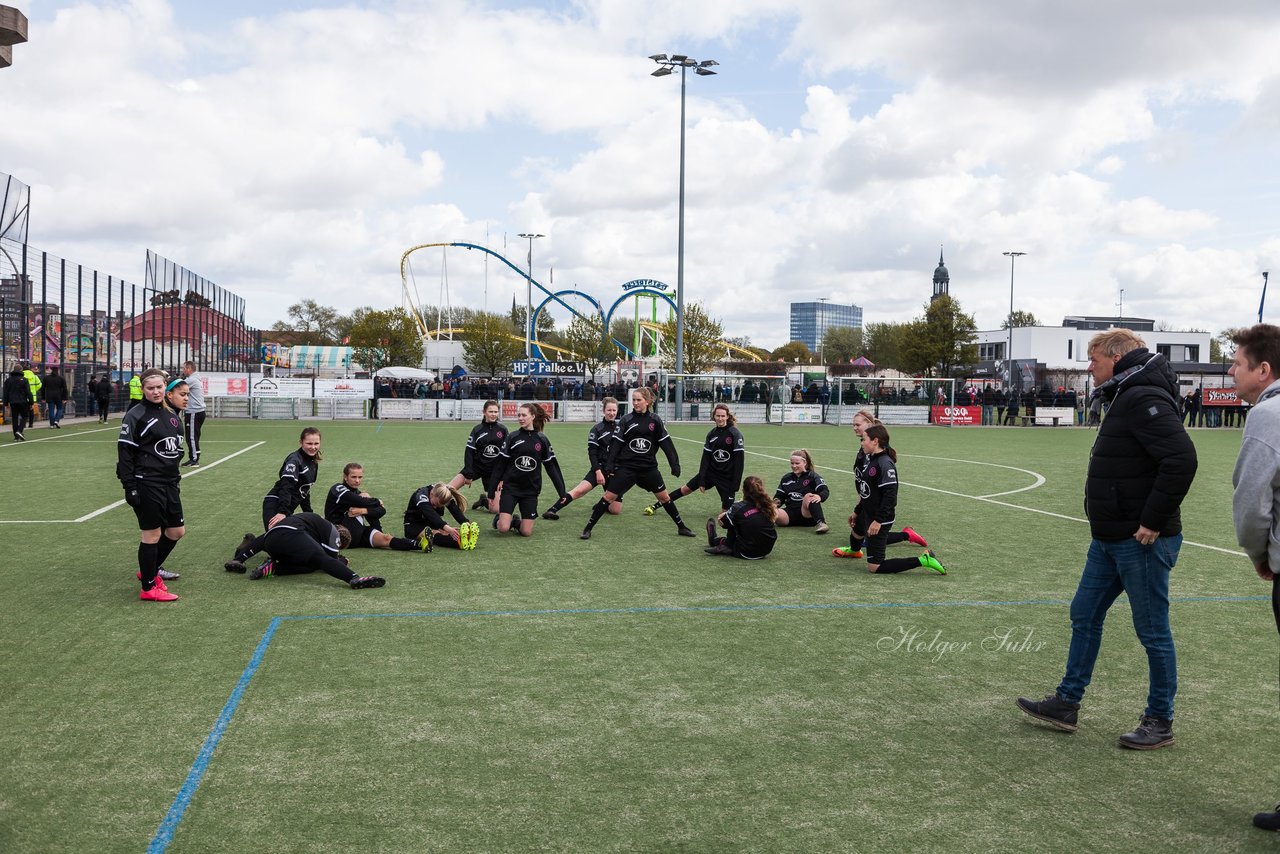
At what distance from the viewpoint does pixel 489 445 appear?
12.6m

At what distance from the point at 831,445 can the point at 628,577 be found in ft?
65.1

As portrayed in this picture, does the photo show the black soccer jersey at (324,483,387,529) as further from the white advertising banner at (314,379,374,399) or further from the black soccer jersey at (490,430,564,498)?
the white advertising banner at (314,379,374,399)

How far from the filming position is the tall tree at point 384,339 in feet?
247

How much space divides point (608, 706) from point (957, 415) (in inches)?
1632

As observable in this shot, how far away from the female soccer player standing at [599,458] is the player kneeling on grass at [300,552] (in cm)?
389

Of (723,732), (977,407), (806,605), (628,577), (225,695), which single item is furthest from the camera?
(977,407)

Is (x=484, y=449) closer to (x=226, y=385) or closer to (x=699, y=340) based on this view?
(x=226, y=385)

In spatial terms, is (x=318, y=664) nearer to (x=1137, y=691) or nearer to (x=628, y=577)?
(x=628, y=577)

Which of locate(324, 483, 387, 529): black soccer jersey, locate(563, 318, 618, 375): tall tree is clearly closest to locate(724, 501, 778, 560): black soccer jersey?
locate(324, 483, 387, 529): black soccer jersey

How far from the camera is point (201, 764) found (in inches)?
185

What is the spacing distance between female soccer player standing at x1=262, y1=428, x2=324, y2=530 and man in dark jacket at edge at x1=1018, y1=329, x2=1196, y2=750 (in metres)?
7.11

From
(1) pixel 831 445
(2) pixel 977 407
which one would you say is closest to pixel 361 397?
(1) pixel 831 445

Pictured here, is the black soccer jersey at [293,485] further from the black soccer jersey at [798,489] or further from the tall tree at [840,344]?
the tall tree at [840,344]

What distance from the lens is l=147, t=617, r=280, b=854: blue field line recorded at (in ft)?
13.0
